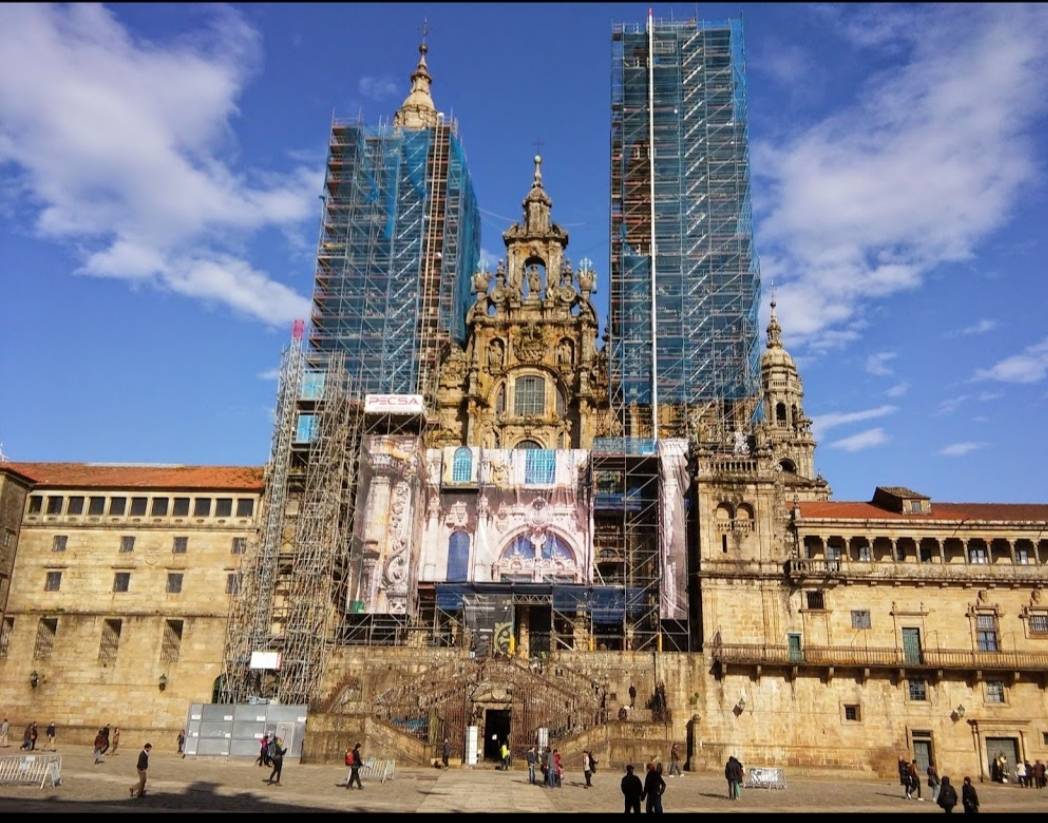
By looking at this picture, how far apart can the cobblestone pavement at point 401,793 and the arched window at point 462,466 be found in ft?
62.9

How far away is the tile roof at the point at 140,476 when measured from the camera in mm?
54031

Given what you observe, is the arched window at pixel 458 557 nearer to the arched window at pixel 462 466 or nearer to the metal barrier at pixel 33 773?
the arched window at pixel 462 466

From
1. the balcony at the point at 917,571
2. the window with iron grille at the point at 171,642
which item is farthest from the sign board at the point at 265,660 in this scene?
the balcony at the point at 917,571

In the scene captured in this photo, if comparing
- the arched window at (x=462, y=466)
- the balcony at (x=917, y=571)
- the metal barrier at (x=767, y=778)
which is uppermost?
the arched window at (x=462, y=466)

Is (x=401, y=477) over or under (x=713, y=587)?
over

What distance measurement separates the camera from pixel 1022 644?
49250mm

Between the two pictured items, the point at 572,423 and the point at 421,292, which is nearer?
the point at 572,423

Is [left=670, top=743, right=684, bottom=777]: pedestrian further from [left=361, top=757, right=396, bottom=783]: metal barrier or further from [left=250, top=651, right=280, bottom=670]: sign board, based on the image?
[left=250, top=651, right=280, bottom=670]: sign board

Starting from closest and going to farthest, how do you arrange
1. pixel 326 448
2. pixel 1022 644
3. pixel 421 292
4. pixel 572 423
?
pixel 1022 644 → pixel 326 448 → pixel 572 423 → pixel 421 292

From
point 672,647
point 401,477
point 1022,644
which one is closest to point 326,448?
point 401,477

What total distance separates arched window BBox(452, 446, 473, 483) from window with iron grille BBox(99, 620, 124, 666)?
20.3 metres

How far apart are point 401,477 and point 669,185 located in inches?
1090

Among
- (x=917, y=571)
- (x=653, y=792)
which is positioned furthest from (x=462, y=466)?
(x=653, y=792)

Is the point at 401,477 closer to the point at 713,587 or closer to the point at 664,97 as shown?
the point at 713,587
